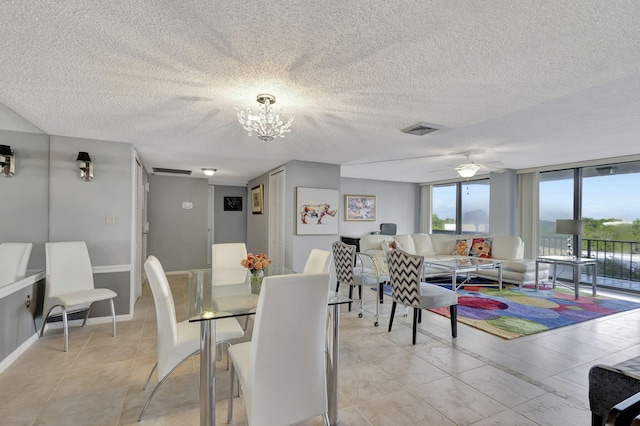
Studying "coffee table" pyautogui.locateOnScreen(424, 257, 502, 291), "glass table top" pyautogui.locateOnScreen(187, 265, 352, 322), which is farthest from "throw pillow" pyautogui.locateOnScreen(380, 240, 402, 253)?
"glass table top" pyautogui.locateOnScreen(187, 265, 352, 322)

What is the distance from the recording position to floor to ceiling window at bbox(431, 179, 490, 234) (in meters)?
7.61

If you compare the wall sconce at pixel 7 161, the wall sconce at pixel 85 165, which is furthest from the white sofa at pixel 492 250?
the wall sconce at pixel 7 161

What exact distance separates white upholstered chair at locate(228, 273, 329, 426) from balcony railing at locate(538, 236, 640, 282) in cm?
659

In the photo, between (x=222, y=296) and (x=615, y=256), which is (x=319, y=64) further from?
(x=615, y=256)

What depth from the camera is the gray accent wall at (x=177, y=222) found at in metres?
6.54

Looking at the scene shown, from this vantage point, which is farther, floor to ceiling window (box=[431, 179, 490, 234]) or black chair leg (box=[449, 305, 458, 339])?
floor to ceiling window (box=[431, 179, 490, 234])

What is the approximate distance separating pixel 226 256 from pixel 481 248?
17.3 feet

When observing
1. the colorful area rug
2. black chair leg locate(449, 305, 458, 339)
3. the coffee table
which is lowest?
the colorful area rug

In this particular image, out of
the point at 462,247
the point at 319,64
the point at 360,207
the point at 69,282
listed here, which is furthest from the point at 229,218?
the point at 319,64

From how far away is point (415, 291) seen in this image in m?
3.14

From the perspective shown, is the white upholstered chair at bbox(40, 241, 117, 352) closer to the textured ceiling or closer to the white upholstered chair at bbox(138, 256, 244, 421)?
the textured ceiling

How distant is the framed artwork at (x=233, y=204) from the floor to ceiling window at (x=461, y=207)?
551cm

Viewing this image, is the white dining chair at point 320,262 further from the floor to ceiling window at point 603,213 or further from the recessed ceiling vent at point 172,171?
the floor to ceiling window at point 603,213

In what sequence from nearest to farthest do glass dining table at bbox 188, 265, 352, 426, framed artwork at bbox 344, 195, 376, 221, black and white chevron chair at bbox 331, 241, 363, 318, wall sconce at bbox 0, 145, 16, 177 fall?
glass dining table at bbox 188, 265, 352, 426 < wall sconce at bbox 0, 145, 16, 177 < black and white chevron chair at bbox 331, 241, 363, 318 < framed artwork at bbox 344, 195, 376, 221
